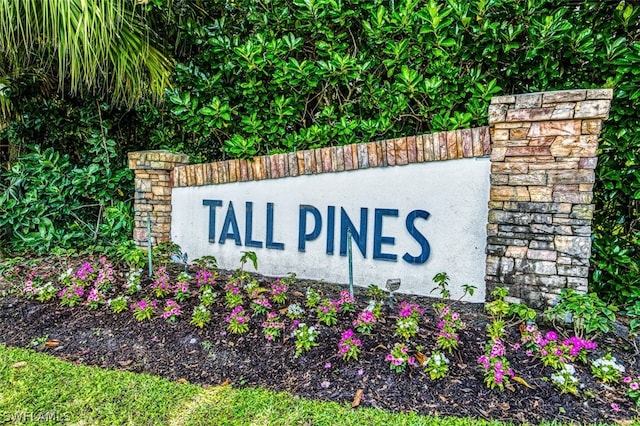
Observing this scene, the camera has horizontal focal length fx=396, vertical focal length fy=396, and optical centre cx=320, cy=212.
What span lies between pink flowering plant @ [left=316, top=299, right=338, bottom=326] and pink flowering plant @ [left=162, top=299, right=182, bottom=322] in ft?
3.09

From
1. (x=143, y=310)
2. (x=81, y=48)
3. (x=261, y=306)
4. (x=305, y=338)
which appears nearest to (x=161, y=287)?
(x=143, y=310)

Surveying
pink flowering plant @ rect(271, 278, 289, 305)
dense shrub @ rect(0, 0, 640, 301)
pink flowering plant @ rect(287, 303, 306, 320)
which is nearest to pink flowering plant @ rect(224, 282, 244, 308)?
pink flowering plant @ rect(271, 278, 289, 305)

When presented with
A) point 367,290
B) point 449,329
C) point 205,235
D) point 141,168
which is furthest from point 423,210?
point 141,168

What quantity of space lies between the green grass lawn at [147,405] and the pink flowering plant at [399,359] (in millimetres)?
282

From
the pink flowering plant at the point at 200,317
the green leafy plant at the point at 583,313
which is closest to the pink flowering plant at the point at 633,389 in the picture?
the green leafy plant at the point at 583,313

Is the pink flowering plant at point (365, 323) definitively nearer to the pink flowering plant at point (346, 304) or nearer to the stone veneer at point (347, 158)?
the pink flowering plant at point (346, 304)

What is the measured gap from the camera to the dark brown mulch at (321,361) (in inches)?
73.0

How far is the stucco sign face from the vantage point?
2832mm

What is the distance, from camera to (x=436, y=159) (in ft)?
9.37

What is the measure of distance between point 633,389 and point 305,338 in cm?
163

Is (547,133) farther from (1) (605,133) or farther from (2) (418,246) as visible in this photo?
(2) (418,246)

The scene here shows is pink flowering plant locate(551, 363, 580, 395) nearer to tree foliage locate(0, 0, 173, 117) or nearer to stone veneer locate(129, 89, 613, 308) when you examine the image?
stone veneer locate(129, 89, 613, 308)

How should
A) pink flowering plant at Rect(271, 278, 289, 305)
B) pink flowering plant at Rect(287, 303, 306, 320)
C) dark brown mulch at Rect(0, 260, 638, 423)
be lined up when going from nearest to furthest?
dark brown mulch at Rect(0, 260, 638, 423), pink flowering plant at Rect(287, 303, 306, 320), pink flowering plant at Rect(271, 278, 289, 305)

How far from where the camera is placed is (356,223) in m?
3.15
